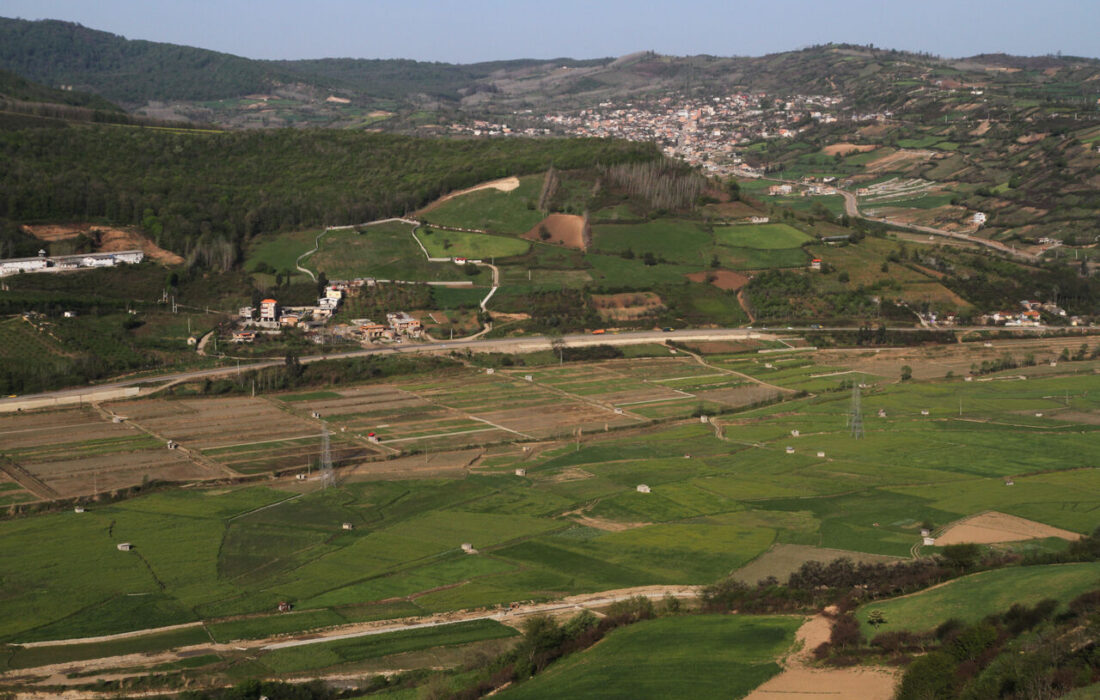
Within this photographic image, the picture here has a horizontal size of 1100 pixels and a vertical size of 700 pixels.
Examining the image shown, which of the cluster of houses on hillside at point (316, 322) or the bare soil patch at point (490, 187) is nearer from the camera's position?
the cluster of houses on hillside at point (316, 322)

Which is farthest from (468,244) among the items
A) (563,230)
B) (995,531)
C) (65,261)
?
(995,531)

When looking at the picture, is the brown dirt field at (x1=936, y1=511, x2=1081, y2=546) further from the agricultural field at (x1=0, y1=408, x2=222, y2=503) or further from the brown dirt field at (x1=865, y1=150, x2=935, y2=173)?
the brown dirt field at (x1=865, y1=150, x2=935, y2=173)

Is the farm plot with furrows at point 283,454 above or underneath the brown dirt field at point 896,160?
underneath

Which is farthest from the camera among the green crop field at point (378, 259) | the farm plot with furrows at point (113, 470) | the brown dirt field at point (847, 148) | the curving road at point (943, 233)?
the brown dirt field at point (847, 148)

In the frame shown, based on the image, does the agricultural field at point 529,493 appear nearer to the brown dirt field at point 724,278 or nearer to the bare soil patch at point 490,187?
the brown dirt field at point 724,278

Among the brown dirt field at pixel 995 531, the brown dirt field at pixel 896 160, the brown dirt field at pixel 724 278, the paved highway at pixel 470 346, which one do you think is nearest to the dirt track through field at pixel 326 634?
the brown dirt field at pixel 995 531

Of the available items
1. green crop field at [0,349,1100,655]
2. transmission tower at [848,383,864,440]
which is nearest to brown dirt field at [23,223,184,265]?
green crop field at [0,349,1100,655]

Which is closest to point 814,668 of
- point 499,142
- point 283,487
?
point 283,487
